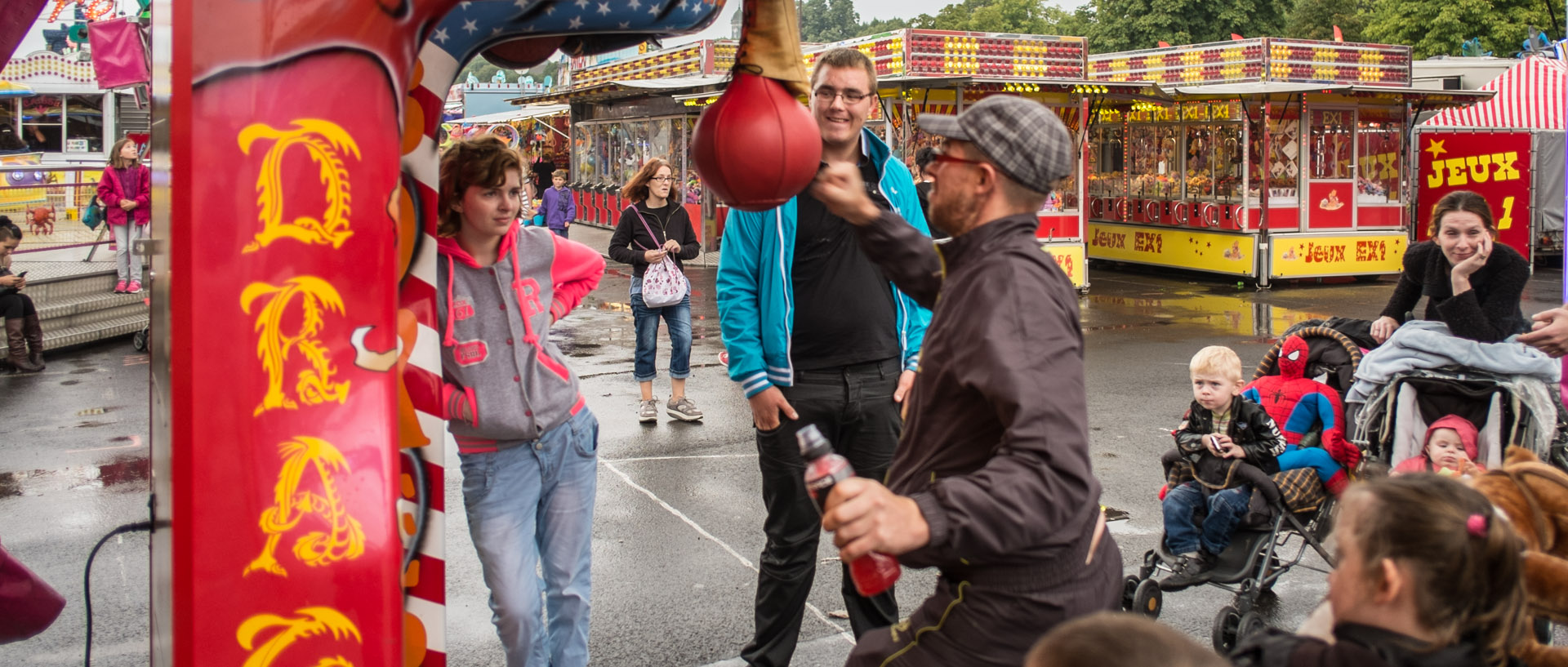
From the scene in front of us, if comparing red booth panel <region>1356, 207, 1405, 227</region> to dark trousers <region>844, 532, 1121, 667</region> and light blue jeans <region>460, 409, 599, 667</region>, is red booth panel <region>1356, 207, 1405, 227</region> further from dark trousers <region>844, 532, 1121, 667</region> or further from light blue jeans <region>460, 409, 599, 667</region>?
dark trousers <region>844, 532, 1121, 667</region>

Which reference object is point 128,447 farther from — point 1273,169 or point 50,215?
point 1273,169

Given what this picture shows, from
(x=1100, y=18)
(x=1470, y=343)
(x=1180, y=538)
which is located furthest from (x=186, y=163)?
(x=1100, y=18)

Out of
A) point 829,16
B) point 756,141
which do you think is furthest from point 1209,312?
point 829,16

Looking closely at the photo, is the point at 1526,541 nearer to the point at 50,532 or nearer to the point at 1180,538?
the point at 1180,538

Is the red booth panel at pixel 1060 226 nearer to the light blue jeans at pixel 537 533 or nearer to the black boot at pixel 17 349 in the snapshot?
the black boot at pixel 17 349

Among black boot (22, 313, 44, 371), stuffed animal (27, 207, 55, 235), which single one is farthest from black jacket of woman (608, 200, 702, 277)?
stuffed animal (27, 207, 55, 235)

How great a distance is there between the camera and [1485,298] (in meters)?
4.87

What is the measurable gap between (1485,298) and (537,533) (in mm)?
3527

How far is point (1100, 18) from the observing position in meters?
51.2

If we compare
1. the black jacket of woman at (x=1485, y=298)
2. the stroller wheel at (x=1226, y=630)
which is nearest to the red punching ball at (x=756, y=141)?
the stroller wheel at (x=1226, y=630)

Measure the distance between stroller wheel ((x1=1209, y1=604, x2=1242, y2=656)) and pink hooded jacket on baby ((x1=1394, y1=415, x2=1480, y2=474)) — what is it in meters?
0.79

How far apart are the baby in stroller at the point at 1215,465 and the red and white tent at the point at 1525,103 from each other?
1638 cm

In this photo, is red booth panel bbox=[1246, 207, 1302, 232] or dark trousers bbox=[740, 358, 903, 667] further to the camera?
red booth panel bbox=[1246, 207, 1302, 232]

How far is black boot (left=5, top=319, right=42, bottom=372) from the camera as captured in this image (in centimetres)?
1048
